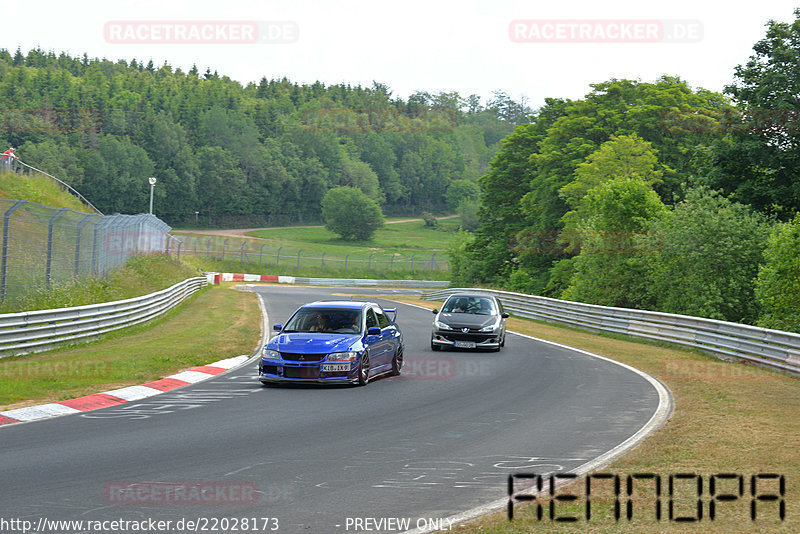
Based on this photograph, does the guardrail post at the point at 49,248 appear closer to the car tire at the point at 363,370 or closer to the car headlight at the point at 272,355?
the car headlight at the point at 272,355

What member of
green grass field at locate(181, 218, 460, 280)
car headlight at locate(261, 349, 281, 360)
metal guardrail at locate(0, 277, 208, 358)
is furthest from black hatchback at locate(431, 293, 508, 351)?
green grass field at locate(181, 218, 460, 280)

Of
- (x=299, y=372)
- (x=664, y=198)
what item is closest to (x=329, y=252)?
(x=664, y=198)

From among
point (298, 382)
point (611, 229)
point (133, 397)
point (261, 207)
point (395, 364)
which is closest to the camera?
point (133, 397)

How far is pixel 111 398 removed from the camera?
1307cm

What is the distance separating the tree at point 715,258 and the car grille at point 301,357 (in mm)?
17192

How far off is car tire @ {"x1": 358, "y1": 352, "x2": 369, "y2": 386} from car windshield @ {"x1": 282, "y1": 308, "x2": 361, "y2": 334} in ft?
2.06

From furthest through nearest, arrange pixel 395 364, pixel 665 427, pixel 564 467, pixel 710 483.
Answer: pixel 395 364
pixel 665 427
pixel 564 467
pixel 710 483

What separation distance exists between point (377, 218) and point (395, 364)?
132 m

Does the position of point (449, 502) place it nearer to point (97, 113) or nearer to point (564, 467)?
point (564, 467)

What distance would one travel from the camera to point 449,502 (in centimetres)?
712

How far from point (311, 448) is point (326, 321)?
6650 millimetres

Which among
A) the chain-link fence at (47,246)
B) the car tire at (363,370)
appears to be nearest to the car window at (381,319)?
the car tire at (363,370)

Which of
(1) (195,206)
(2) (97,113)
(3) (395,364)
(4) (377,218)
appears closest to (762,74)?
(3) (395,364)

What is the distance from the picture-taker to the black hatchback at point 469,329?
2166 centimetres
